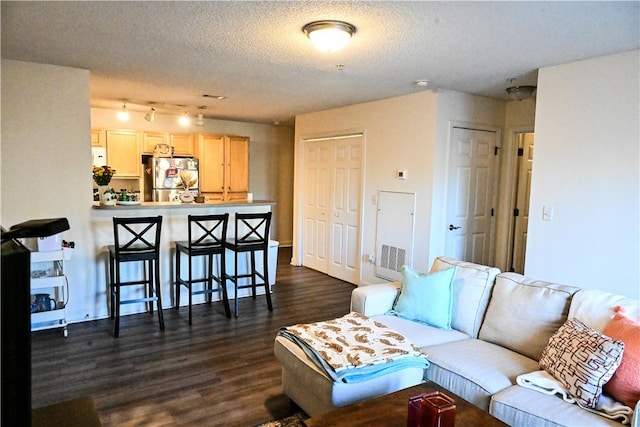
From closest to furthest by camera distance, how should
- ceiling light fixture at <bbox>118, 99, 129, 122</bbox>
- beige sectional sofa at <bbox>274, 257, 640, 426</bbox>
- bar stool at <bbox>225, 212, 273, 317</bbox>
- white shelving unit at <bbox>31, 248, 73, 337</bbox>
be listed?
beige sectional sofa at <bbox>274, 257, 640, 426</bbox>
white shelving unit at <bbox>31, 248, 73, 337</bbox>
bar stool at <bbox>225, 212, 273, 317</bbox>
ceiling light fixture at <bbox>118, 99, 129, 122</bbox>

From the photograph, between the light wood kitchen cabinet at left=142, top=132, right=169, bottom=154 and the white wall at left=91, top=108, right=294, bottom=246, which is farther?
the white wall at left=91, top=108, right=294, bottom=246

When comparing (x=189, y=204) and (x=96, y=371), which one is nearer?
(x=96, y=371)

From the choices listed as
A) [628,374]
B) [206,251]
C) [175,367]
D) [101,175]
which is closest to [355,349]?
[628,374]

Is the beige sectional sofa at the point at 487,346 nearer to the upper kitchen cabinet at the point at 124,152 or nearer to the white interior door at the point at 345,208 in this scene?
the white interior door at the point at 345,208

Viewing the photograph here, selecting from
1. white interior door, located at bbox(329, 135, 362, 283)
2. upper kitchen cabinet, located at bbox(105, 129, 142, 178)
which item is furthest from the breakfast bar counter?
upper kitchen cabinet, located at bbox(105, 129, 142, 178)

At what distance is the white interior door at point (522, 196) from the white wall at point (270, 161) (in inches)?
172

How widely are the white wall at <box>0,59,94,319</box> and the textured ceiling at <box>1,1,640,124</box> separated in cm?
22

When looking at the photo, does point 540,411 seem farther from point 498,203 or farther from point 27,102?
point 27,102

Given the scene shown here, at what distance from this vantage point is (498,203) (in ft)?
17.2

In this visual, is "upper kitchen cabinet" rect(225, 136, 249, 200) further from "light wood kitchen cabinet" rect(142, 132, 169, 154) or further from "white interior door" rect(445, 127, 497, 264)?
"white interior door" rect(445, 127, 497, 264)

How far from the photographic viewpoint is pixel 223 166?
287 inches

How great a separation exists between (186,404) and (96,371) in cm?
89

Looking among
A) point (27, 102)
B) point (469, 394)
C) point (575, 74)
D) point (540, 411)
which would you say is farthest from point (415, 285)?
point (27, 102)

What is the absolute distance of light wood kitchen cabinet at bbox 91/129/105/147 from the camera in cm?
635
